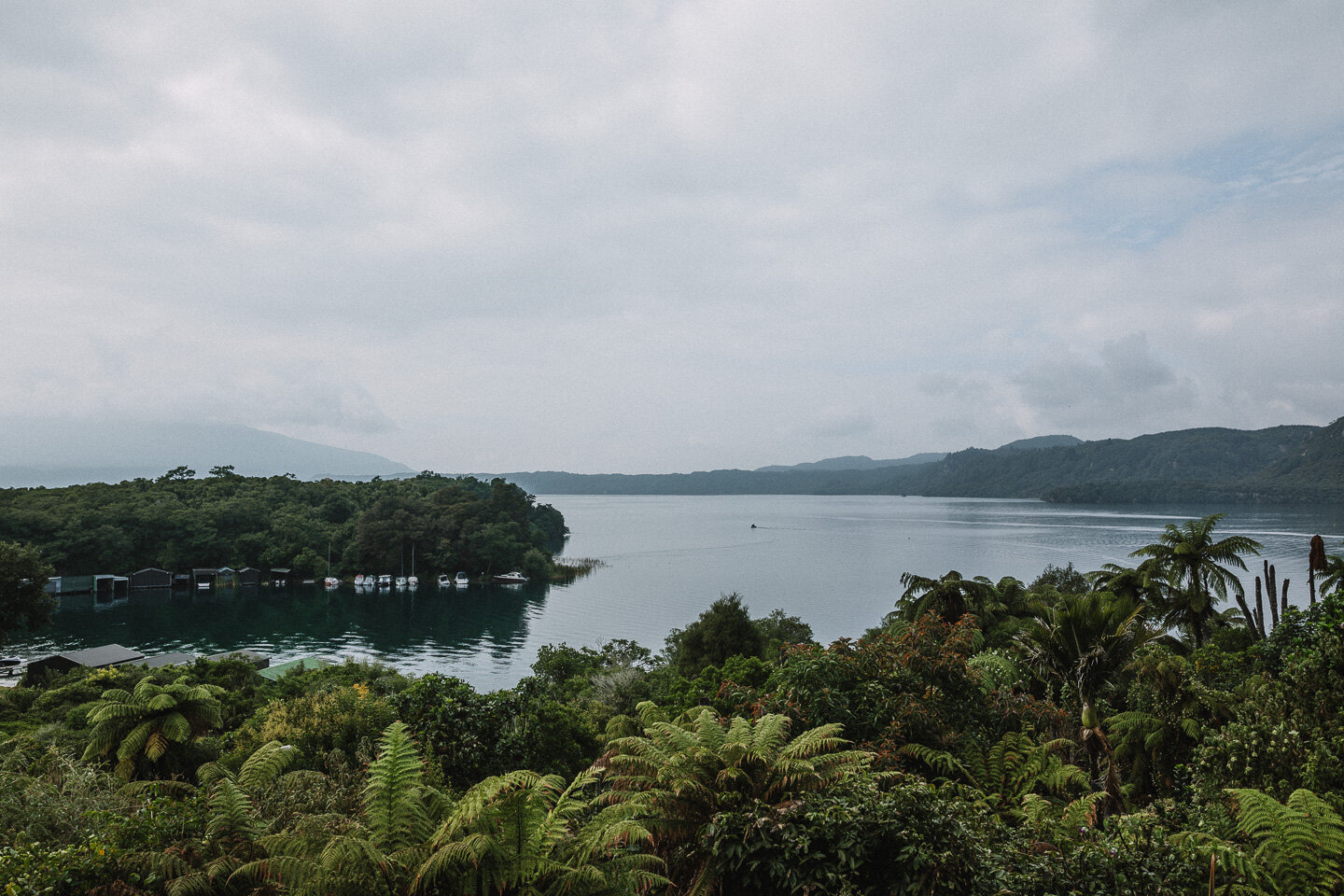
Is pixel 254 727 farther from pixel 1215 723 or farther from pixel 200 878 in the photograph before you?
pixel 1215 723

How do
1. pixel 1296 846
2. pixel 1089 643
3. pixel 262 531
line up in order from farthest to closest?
pixel 262 531, pixel 1089 643, pixel 1296 846

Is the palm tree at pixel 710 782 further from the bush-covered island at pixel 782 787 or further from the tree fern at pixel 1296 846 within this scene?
the tree fern at pixel 1296 846

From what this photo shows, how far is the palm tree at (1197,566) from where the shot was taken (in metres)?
19.0

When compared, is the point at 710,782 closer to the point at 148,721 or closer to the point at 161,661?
the point at 148,721

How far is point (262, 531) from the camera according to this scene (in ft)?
253

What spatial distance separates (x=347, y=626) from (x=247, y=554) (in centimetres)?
3044

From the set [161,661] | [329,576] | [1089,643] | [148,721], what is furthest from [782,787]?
[329,576]

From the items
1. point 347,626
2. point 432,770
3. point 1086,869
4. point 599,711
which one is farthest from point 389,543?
point 1086,869

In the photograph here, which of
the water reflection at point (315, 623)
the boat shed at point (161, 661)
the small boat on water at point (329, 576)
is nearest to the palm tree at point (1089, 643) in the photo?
the boat shed at point (161, 661)

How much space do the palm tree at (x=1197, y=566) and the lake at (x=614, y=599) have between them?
20.7m

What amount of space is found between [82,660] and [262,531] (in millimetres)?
53117

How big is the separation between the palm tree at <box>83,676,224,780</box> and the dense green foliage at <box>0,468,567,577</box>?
204 ft

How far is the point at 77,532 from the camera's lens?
66625 millimetres

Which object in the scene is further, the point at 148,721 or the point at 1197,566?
the point at 1197,566
